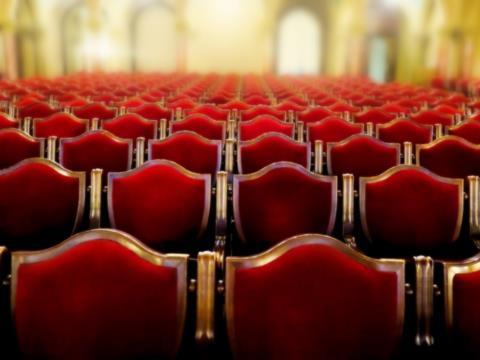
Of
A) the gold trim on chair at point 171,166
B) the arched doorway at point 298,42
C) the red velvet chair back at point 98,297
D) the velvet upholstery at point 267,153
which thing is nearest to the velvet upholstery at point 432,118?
the velvet upholstery at point 267,153

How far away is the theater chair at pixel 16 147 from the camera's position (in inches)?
174

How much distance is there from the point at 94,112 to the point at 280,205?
13.4 ft

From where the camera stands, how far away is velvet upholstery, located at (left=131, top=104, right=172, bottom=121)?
21.7ft

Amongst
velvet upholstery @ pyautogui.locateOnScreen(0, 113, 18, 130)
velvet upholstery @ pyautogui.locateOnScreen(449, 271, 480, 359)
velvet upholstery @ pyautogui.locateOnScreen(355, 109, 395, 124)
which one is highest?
velvet upholstery @ pyautogui.locateOnScreen(355, 109, 395, 124)

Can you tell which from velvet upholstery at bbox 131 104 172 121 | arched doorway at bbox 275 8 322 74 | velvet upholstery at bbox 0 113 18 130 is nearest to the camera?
velvet upholstery at bbox 0 113 18 130

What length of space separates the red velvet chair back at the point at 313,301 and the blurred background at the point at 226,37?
23.0 meters

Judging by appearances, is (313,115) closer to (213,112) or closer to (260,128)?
(213,112)

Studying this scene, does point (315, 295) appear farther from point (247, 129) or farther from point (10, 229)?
point (247, 129)

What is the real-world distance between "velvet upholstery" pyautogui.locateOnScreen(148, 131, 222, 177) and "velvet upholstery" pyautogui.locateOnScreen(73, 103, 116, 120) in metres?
2.45

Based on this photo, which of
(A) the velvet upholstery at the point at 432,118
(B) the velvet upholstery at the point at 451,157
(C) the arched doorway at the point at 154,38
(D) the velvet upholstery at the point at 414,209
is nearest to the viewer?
A: (D) the velvet upholstery at the point at 414,209

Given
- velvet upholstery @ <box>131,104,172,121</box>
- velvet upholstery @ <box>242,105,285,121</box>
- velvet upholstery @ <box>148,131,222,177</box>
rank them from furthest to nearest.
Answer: velvet upholstery @ <box>131,104,172,121</box> → velvet upholstery @ <box>242,105,285,121</box> → velvet upholstery @ <box>148,131,222,177</box>

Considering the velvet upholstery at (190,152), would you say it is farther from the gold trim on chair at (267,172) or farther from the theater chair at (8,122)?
the theater chair at (8,122)

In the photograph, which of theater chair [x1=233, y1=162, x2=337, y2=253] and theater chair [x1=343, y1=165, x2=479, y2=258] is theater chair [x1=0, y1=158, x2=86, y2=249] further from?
theater chair [x1=343, y1=165, x2=479, y2=258]

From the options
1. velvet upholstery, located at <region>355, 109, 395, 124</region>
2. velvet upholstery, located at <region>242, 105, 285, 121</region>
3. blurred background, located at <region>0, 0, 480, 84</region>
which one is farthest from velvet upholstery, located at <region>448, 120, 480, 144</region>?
blurred background, located at <region>0, 0, 480, 84</region>
